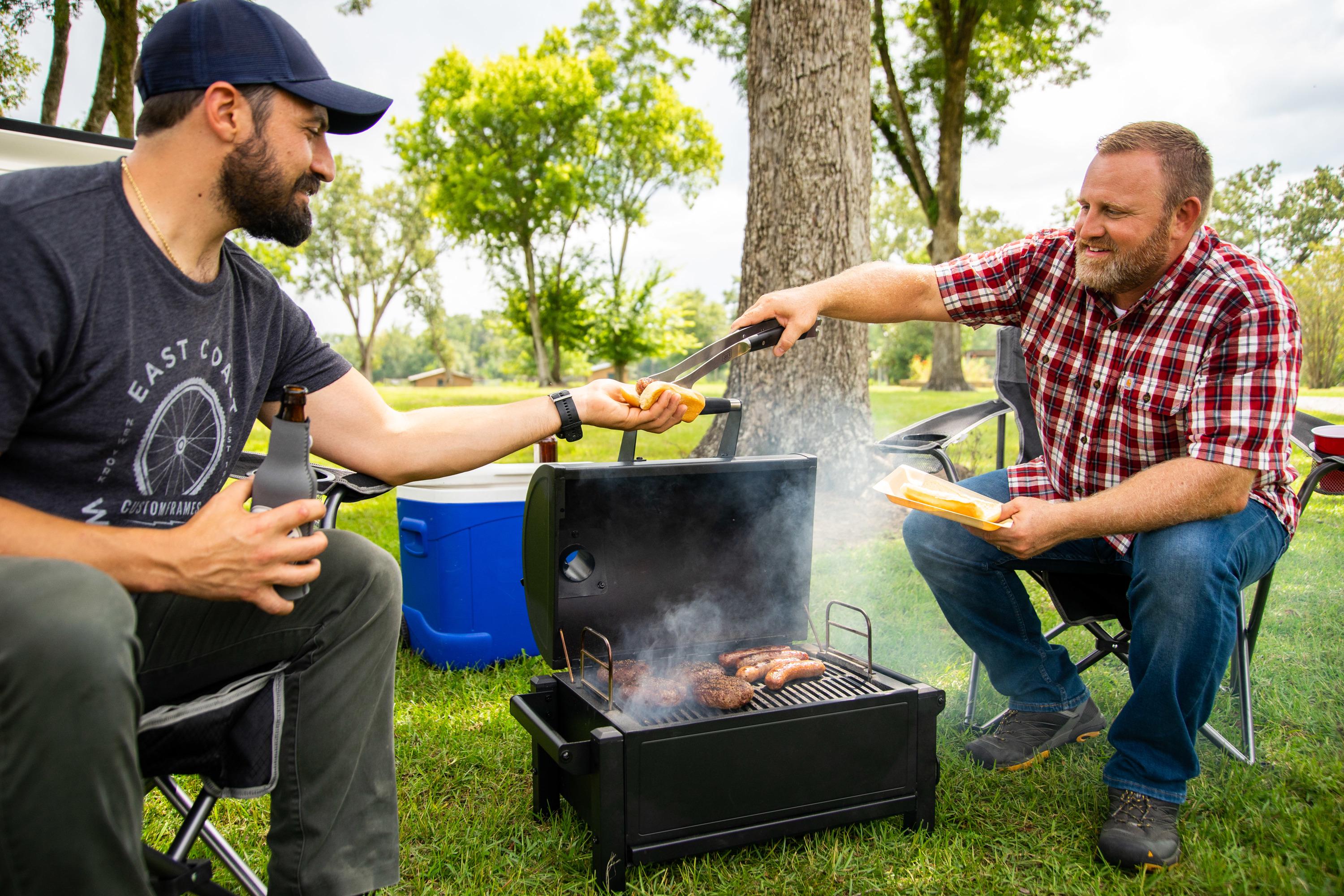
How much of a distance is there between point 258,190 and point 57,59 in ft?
26.8

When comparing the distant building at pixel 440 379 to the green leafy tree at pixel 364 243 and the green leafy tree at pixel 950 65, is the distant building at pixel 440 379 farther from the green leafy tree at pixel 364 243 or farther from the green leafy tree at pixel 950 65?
the green leafy tree at pixel 950 65

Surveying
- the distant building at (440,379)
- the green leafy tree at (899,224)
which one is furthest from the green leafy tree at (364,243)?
the green leafy tree at (899,224)

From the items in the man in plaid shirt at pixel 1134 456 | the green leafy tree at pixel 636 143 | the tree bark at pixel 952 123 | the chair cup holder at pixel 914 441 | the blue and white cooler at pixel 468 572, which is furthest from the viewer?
the green leafy tree at pixel 636 143

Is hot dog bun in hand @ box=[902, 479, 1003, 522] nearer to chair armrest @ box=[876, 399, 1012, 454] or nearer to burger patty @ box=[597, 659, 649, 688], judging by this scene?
chair armrest @ box=[876, 399, 1012, 454]

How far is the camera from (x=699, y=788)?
67.1 inches

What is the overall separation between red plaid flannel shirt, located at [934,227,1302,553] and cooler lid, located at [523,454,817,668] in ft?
2.48

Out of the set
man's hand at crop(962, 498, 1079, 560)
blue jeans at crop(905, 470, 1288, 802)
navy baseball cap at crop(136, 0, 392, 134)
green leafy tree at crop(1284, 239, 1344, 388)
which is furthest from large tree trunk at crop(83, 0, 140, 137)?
green leafy tree at crop(1284, 239, 1344, 388)

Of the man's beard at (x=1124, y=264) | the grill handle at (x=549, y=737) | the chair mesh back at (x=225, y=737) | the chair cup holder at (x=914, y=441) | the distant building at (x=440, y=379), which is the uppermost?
the man's beard at (x=1124, y=264)

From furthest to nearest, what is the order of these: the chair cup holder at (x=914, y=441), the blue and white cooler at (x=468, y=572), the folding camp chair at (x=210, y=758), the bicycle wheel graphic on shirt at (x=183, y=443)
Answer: the blue and white cooler at (x=468, y=572), the chair cup holder at (x=914, y=441), the bicycle wheel graphic on shirt at (x=183, y=443), the folding camp chair at (x=210, y=758)

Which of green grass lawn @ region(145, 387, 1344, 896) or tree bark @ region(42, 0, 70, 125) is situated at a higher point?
tree bark @ region(42, 0, 70, 125)

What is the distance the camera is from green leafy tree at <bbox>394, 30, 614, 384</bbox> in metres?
23.8

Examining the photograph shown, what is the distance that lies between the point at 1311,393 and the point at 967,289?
25.9 ft

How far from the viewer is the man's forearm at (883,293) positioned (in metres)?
2.46

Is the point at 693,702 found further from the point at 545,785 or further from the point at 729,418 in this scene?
the point at 729,418
